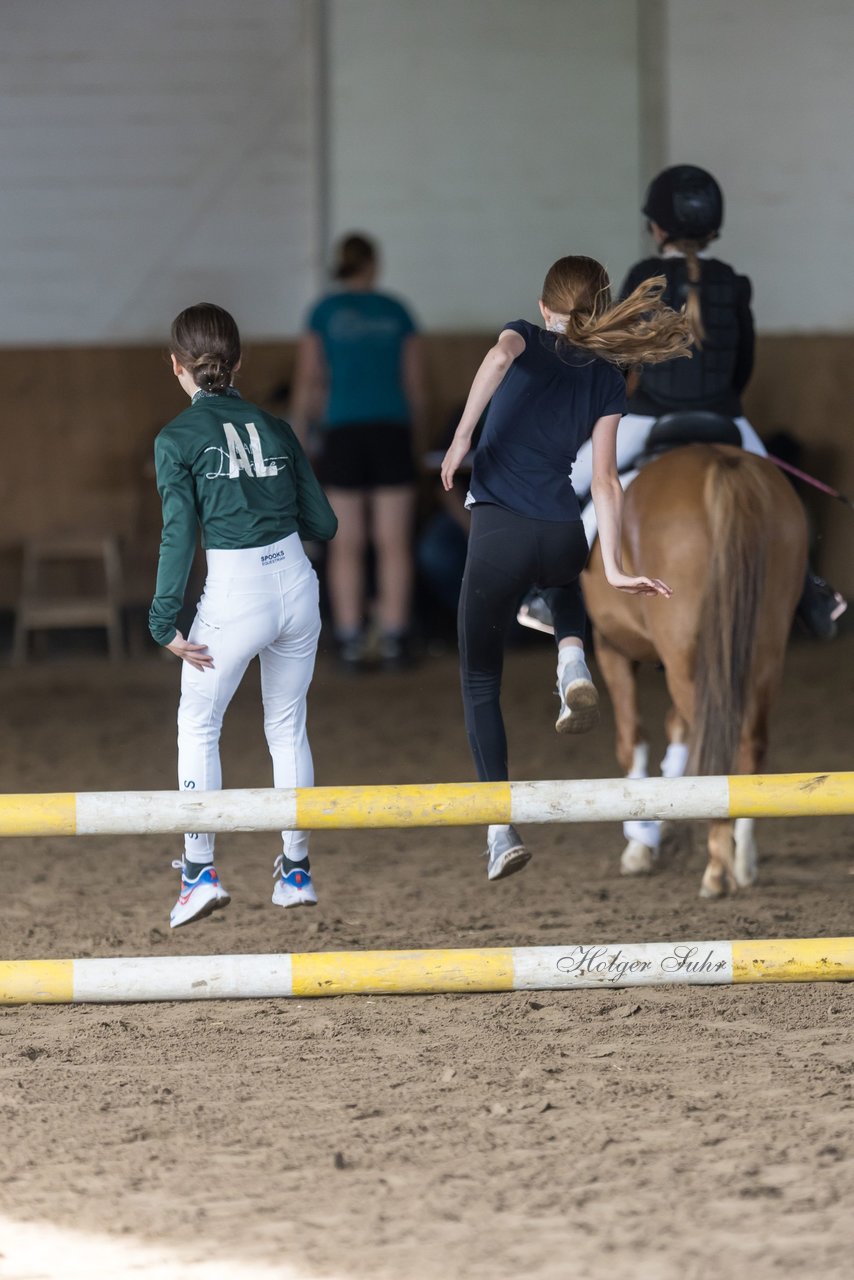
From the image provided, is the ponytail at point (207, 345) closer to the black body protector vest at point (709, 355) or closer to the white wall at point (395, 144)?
the black body protector vest at point (709, 355)

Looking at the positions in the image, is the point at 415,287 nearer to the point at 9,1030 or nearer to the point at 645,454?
the point at 645,454

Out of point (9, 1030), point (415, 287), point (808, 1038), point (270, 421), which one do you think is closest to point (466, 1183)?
point (808, 1038)

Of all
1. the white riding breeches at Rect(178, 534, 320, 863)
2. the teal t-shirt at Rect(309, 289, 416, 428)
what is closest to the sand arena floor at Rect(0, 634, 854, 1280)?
the white riding breeches at Rect(178, 534, 320, 863)

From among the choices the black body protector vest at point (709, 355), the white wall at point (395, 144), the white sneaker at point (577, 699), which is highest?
the white wall at point (395, 144)

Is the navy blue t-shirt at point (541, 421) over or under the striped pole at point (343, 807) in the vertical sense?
over

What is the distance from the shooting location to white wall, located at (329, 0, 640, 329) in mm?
11391

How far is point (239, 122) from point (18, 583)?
3.46 m

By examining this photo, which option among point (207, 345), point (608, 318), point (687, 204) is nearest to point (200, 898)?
point (207, 345)

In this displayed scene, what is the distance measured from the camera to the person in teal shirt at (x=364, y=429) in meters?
9.84

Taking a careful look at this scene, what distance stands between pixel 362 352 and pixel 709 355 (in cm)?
487

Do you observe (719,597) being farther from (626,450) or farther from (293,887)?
(293,887)

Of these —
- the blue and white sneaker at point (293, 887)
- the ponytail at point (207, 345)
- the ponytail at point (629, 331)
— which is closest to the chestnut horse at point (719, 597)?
the ponytail at point (629, 331)

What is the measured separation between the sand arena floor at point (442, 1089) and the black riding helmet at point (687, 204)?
2029 mm

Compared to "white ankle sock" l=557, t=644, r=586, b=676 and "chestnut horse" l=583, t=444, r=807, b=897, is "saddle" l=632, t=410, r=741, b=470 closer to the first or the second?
"chestnut horse" l=583, t=444, r=807, b=897
